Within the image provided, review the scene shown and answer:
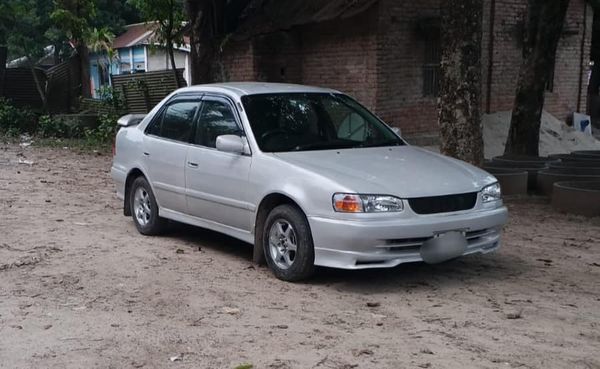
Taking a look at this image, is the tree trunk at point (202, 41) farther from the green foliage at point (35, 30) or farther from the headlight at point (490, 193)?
the green foliage at point (35, 30)

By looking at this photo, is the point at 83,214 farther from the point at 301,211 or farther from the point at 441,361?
the point at 441,361

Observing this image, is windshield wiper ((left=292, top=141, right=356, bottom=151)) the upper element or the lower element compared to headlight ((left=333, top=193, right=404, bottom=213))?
upper

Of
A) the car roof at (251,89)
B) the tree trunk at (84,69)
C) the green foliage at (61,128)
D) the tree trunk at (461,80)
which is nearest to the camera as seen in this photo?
the car roof at (251,89)

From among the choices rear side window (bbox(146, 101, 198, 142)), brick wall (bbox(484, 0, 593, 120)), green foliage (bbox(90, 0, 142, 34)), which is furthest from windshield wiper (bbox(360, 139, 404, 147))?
green foliage (bbox(90, 0, 142, 34))

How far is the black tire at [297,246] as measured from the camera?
5910 millimetres

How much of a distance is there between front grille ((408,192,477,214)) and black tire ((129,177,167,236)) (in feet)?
10.8

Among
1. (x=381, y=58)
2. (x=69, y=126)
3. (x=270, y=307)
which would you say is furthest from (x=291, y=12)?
(x=270, y=307)

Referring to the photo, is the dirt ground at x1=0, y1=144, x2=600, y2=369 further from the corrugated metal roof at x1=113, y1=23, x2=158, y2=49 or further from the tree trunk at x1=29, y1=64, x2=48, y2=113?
the corrugated metal roof at x1=113, y1=23, x2=158, y2=49

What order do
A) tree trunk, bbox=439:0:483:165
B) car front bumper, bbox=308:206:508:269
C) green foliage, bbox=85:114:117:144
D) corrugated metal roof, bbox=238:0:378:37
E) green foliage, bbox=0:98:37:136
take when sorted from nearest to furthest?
car front bumper, bbox=308:206:508:269
tree trunk, bbox=439:0:483:165
corrugated metal roof, bbox=238:0:378:37
green foliage, bbox=85:114:117:144
green foliage, bbox=0:98:37:136

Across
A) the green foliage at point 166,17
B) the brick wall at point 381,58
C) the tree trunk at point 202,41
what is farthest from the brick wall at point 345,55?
the green foliage at point 166,17

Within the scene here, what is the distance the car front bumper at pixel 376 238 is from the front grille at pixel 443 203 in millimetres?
56

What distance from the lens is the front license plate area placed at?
579 centimetres

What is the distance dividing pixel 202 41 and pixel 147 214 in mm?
7603

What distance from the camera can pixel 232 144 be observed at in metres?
6.52
